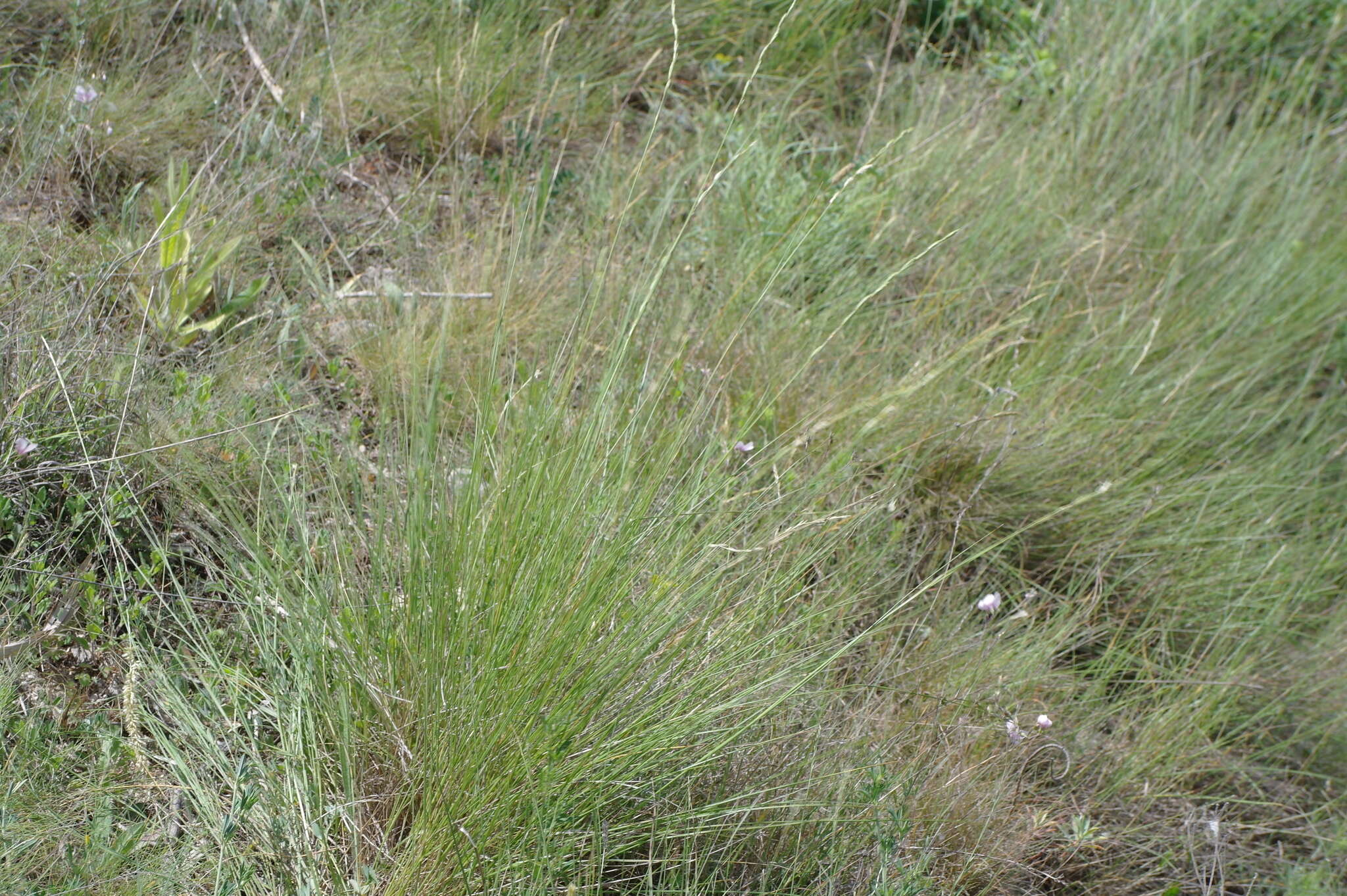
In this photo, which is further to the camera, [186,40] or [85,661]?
[186,40]

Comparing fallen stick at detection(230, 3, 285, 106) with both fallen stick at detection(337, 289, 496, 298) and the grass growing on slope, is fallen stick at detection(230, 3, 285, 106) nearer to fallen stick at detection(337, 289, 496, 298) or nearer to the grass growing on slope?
the grass growing on slope

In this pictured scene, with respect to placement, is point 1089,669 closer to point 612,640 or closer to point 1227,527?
point 1227,527

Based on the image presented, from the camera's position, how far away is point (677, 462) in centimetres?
200

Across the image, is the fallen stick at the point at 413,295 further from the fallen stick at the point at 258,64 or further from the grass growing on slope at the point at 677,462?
the fallen stick at the point at 258,64

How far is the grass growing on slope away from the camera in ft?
5.38

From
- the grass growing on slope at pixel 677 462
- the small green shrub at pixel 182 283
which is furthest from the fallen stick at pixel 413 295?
the small green shrub at pixel 182 283

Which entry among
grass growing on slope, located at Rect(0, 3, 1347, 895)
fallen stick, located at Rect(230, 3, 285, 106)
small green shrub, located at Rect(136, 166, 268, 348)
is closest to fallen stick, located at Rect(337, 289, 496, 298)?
grass growing on slope, located at Rect(0, 3, 1347, 895)

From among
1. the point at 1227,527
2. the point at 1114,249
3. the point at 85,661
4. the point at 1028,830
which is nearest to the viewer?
the point at 85,661

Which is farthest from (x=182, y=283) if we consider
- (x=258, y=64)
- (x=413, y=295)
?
(x=258, y=64)

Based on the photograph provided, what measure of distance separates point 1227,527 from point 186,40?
3124 millimetres

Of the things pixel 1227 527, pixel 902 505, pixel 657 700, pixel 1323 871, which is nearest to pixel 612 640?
pixel 657 700

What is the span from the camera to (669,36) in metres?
3.72

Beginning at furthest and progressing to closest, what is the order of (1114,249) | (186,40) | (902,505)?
(1114,249), (186,40), (902,505)

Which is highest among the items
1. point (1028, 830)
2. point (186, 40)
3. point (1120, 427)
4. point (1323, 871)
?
point (186, 40)
